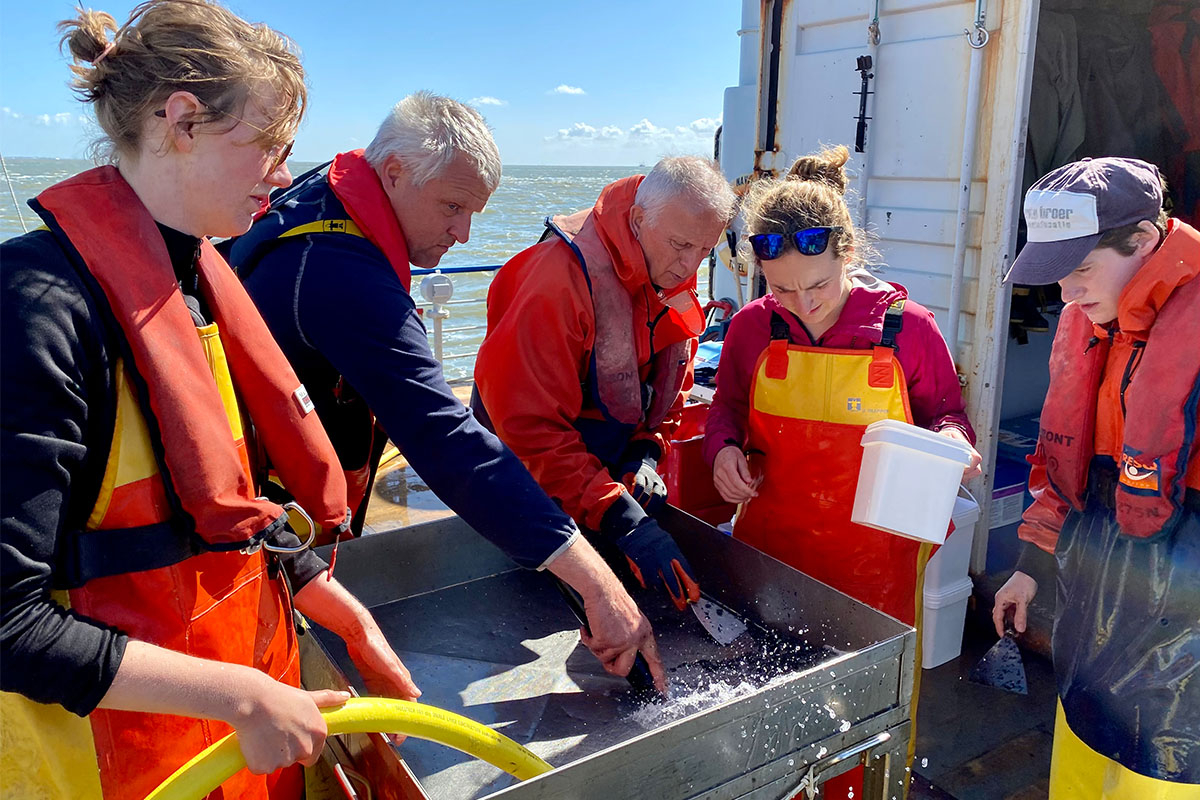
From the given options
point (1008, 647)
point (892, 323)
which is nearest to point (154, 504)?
point (892, 323)

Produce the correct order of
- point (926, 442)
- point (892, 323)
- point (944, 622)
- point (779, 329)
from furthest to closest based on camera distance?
1. point (944, 622)
2. point (779, 329)
3. point (892, 323)
4. point (926, 442)

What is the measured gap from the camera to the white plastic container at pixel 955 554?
334 cm

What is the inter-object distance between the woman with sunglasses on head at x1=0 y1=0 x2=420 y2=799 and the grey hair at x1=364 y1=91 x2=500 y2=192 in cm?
51

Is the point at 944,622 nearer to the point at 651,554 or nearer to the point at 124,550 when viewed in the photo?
the point at 651,554

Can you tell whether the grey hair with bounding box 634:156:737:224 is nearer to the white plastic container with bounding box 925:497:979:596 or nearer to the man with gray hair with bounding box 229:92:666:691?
the man with gray hair with bounding box 229:92:666:691

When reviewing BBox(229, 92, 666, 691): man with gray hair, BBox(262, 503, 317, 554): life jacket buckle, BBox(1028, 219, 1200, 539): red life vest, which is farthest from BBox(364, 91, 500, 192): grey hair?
BBox(1028, 219, 1200, 539): red life vest

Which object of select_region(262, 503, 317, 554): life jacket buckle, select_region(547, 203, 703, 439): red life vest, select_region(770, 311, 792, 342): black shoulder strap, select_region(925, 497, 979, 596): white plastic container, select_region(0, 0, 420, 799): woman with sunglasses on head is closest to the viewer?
select_region(0, 0, 420, 799): woman with sunglasses on head

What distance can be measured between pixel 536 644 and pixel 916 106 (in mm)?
A: 2806

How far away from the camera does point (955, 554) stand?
3.41 metres

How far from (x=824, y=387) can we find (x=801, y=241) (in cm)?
40

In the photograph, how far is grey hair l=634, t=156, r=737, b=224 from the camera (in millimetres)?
2117

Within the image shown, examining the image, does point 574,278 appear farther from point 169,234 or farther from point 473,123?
point 169,234

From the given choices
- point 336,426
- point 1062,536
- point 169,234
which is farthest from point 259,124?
point 1062,536

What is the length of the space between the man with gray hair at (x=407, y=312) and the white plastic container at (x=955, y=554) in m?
2.09
